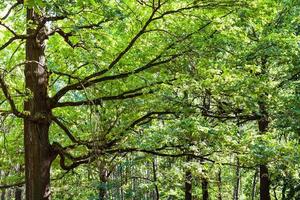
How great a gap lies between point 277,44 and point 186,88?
9.09 feet

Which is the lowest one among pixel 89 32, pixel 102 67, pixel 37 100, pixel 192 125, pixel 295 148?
pixel 295 148

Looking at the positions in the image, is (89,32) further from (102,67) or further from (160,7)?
(160,7)

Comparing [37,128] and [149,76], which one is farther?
[149,76]

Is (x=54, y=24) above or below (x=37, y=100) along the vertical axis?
above

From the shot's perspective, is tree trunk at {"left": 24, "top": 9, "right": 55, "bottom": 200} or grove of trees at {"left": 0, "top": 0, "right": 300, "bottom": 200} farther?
tree trunk at {"left": 24, "top": 9, "right": 55, "bottom": 200}

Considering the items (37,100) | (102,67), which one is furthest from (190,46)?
(37,100)

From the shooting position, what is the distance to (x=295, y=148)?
7.12m

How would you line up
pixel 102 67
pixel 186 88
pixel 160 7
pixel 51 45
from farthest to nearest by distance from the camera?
pixel 51 45 < pixel 102 67 < pixel 186 88 < pixel 160 7

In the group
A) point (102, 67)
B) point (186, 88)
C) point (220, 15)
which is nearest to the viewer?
point (220, 15)

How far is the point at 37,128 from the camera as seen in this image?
6.73 meters

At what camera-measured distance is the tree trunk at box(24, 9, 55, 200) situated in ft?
21.8

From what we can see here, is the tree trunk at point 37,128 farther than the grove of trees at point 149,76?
Yes

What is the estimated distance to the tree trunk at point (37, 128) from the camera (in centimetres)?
665

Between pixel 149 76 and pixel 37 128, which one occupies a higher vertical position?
pixel 149 76
